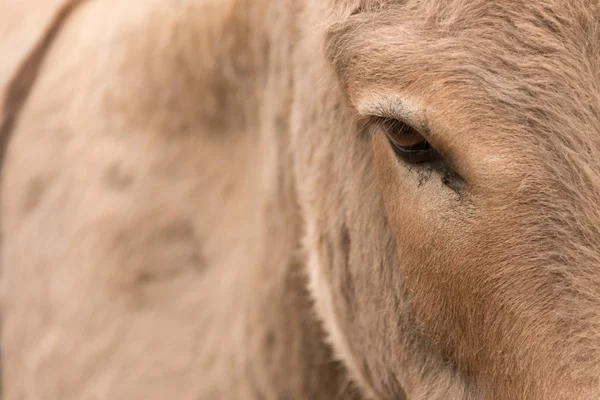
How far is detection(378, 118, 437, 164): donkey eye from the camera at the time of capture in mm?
1533

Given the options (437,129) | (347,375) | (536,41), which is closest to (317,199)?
(347,375)

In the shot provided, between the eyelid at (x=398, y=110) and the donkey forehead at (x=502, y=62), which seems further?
the eyelid at (x=398, y=110)

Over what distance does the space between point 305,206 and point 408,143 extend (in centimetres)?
58

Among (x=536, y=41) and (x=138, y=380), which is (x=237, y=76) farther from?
(x=536, y=41)

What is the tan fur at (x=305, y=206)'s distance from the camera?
139 cm

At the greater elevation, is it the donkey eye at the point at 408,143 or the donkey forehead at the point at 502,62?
the donkey forehead at the point at 502,62

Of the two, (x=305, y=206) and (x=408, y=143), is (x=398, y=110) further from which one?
(x=305, y=206)

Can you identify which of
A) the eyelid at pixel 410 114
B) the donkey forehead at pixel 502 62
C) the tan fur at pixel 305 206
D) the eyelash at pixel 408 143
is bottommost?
the tan fur at pixel 305 206

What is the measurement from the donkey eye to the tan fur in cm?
3

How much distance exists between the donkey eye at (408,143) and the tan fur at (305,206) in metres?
0.03

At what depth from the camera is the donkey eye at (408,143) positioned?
153 centimetres

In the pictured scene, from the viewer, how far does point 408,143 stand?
5.11 ft

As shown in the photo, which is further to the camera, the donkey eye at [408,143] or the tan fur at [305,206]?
the donkey eye at [408,143]

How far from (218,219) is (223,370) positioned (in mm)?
398
